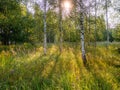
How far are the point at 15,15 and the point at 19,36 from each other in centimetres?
314

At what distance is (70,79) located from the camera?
7.50 m

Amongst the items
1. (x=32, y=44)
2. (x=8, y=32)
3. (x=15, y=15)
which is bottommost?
(x=32, y=44)

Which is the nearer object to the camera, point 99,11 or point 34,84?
point 34,84

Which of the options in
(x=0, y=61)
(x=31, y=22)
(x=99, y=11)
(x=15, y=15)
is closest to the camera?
(x=0, y=61)

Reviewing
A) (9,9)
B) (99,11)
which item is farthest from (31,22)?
(99,11)

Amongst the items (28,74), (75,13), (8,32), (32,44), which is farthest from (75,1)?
(32,44)

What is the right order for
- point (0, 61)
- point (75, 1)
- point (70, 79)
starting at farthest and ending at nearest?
point (75, 1)
point (0, 61)
point (70, 79)

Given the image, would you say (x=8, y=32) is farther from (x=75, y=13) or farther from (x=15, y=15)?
(x=75, y=13)

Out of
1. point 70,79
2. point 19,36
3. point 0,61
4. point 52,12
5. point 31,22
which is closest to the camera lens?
point 70,79

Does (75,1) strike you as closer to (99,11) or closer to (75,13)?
(75,13)

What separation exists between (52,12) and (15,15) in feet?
19.2

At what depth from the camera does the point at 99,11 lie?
33.1m

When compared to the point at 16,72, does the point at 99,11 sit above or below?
above

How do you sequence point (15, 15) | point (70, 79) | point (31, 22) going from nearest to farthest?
point (70, 79) → point (15, 15) → point (31, 22)
